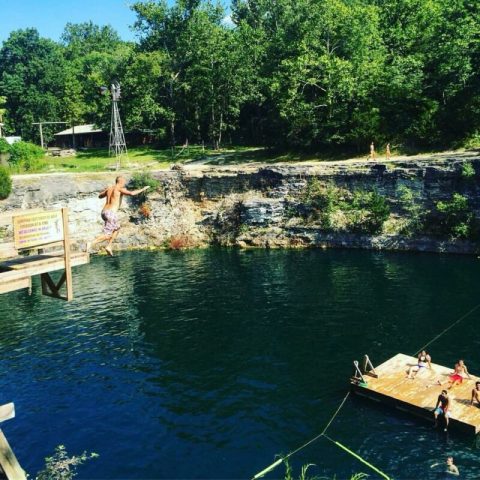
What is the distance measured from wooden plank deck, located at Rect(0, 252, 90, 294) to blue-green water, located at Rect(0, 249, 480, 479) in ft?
35.6

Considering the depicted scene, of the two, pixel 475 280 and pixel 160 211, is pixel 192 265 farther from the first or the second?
pixel 475 280

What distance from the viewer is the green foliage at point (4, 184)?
61.7 meters

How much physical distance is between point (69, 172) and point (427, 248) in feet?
153

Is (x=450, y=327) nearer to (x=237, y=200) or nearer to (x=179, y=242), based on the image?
(x=237, y=200)

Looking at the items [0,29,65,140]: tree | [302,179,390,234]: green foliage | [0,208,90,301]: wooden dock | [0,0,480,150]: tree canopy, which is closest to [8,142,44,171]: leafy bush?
[0,0,480,150]: tree canopy

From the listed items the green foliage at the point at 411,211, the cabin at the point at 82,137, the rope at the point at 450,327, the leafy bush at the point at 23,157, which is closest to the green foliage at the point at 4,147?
the leafy bush at the point at 23,157

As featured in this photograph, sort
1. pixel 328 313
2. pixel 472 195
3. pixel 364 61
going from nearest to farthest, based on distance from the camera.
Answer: pixel 328 313, pixel 472 195, pixel 364 61

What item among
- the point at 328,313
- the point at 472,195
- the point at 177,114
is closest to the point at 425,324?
the point at 328,313

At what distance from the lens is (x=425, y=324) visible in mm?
35875

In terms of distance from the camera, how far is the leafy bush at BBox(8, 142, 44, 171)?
74.4 meters

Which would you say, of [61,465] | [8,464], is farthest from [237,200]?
[8,464]

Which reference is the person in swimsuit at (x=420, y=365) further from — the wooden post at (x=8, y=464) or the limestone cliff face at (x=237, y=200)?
the limestone cliff face at (x=237, y=200)

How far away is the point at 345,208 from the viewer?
60469 mm

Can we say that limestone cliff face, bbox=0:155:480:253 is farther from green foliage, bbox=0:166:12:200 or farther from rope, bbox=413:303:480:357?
rope, bbox=413:303:480:357
